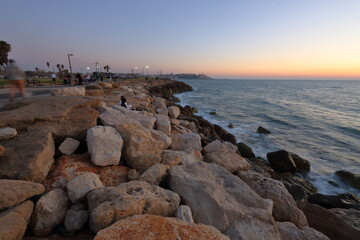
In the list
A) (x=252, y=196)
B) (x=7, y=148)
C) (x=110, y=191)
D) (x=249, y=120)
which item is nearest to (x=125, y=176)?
(x=110, y=191)

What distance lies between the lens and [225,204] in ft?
11.6

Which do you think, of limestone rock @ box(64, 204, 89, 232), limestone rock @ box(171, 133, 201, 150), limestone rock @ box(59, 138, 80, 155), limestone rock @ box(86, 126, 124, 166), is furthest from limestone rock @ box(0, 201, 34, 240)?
limestone rock @ box(171, 133, 201, 150)

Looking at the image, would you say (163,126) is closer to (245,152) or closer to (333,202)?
(245,152)

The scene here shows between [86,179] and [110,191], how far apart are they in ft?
1.80

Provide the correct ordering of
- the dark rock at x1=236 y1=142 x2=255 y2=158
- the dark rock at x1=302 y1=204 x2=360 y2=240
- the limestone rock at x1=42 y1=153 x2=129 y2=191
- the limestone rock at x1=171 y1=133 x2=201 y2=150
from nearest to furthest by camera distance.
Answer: the limestone rock at x1=42 y1=153 x2=129 y2=191
the dark rock at x1=302 y1=204 x2=360 y2=240
the limestone rock at x1=171 y1=133 x2=201 y2=150
the dark rock at x1=236 y1=142 x2=255 y2=158

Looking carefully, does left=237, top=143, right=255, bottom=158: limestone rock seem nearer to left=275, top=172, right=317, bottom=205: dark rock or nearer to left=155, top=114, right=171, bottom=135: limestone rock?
left=275, top=172, right=317, bottom=205: dark rock

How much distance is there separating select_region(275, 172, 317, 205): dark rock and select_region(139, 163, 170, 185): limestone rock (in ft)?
17.9

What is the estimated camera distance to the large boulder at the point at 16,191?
8.89 feet

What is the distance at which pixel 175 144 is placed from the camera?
6004 mm

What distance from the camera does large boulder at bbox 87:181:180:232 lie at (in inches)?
103

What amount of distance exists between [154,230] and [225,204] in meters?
1.64

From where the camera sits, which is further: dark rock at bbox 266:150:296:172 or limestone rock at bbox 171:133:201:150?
dark rock at bbox 266:150:296:172

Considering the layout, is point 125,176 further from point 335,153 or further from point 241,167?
point 335,153

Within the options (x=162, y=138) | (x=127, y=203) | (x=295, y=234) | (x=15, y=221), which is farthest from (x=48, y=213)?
(x=295, y=234)
